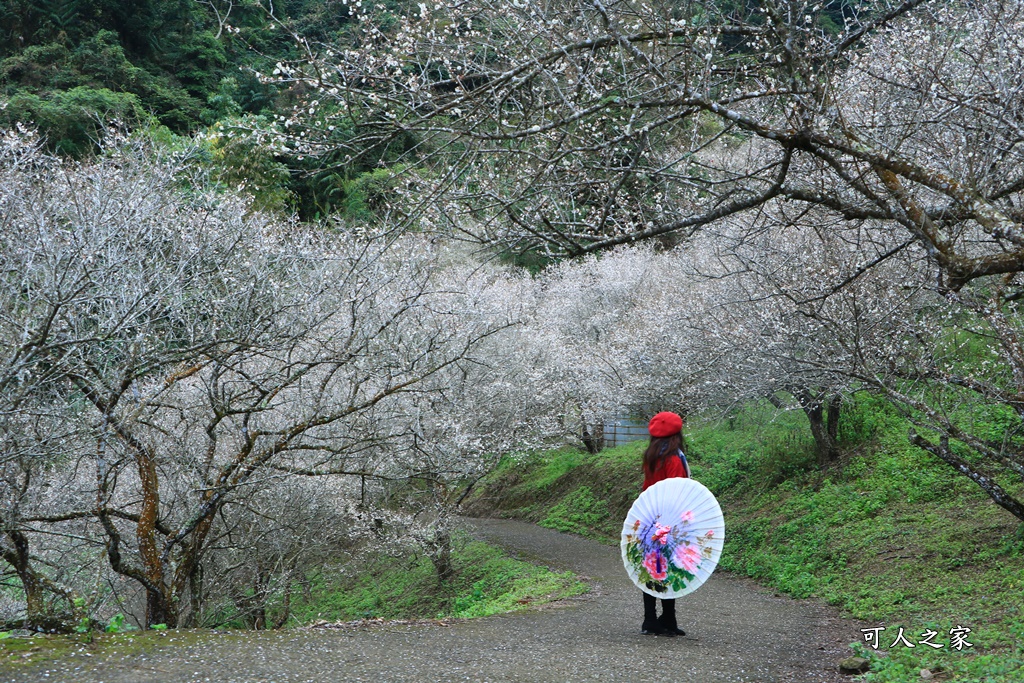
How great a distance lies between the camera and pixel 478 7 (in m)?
4.80

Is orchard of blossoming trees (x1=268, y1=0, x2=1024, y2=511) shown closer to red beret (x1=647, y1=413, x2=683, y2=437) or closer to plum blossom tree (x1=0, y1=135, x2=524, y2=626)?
red beret (x1=647, y1=413, x2=683, y2=437)

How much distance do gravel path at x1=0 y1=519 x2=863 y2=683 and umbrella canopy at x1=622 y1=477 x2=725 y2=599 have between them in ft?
1.58

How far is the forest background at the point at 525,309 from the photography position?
4445 mm

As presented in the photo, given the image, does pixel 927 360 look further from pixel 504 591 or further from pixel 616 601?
pixel 504 591

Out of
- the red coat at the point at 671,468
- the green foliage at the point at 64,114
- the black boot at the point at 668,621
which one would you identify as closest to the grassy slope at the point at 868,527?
the black boot at the point at 668,621

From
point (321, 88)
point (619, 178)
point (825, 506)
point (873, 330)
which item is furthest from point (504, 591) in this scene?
point (321, 88)

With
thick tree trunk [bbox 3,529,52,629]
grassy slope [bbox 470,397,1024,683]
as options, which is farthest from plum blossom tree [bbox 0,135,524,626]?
grassy slope [bbox 470,397,1024,683]

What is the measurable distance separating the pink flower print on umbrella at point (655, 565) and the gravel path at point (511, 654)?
49cm

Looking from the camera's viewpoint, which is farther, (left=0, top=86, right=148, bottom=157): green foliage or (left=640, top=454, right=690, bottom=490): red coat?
(left=0, top=86, right=148, bottom=157): green foliage

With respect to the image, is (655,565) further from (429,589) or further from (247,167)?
(247,167)

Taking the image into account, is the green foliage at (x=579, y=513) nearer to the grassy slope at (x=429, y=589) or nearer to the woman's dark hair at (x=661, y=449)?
the grassy slope at (x=429, y=589)

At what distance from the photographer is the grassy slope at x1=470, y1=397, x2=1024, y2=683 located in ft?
20.7

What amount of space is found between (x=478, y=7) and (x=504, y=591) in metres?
9.38

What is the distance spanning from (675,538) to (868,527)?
20.1 ft
